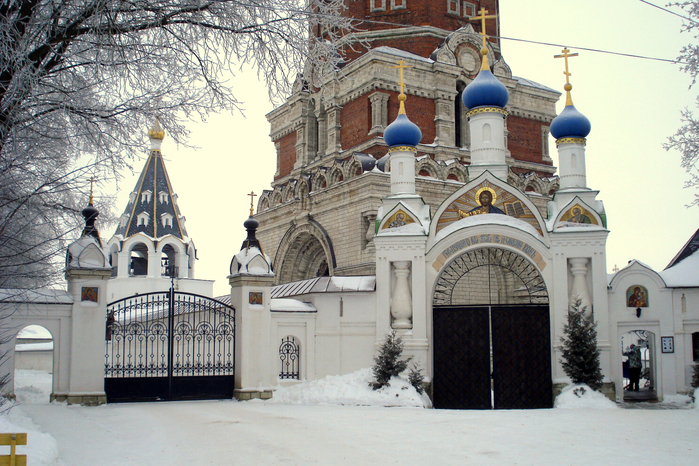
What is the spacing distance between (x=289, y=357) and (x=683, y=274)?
6.25 metres

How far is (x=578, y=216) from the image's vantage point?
1062 cm

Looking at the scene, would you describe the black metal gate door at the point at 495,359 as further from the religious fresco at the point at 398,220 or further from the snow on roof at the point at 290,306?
the snow on roof at the point at 290,306

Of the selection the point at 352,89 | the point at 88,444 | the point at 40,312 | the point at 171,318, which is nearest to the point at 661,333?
the point at 171,318

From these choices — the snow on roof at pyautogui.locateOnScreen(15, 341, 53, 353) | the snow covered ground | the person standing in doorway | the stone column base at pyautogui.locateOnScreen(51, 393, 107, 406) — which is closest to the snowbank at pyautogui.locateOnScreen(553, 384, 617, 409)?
the snow covered ground

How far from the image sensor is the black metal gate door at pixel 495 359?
34.1 feet

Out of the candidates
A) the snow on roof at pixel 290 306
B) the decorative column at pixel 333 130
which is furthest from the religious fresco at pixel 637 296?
the decorative column at pixel 333 130

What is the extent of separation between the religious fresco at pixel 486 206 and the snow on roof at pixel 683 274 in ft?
7.31

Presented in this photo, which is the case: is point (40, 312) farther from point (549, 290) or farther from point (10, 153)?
point (549, 290)

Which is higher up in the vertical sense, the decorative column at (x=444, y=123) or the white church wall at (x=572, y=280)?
the decorative column at (x=444, y=123)

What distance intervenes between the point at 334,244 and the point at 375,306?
26.5 feet

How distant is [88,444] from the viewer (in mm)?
6477

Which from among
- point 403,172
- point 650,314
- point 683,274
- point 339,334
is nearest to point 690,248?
point 683,274

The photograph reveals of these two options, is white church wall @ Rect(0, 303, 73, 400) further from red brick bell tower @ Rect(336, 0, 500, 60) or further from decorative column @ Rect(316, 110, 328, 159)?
red brick bell tower @ Rect(336, 0, 500, 60)

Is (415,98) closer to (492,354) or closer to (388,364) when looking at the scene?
(492,354)
